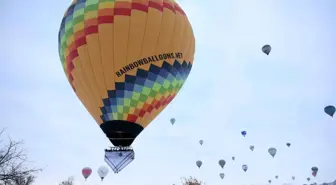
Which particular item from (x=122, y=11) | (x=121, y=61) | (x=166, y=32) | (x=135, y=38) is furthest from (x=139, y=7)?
(x=121, y=61)

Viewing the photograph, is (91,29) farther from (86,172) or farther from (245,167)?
(245,167)

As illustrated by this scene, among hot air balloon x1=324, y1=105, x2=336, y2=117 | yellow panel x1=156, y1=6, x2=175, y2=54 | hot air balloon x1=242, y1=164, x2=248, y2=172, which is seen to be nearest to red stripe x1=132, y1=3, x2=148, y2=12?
yellow panel x1=156, y1=6, x2=175, y2=54

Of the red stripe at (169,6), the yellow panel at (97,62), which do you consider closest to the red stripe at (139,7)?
the red stripe at (169,6)

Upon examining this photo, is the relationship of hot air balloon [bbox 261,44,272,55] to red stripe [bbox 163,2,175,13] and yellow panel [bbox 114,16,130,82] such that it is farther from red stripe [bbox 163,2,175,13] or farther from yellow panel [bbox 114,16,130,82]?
yellow panel [bbox 114,16,130,82]

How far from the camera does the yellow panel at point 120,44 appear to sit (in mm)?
16172

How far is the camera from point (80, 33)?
1695 cm

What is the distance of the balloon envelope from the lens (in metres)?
16.3

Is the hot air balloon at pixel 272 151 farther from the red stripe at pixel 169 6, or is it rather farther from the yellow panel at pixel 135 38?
the yellow panel at pixel 135 38

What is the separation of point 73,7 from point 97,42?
305 cm

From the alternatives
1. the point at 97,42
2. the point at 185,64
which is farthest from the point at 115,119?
the point at 185,64

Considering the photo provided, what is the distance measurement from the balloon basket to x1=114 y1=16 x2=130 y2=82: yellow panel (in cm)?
325

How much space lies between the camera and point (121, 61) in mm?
16156

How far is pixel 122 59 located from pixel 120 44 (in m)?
0.72

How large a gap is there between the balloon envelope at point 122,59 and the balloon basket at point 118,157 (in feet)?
1.09
